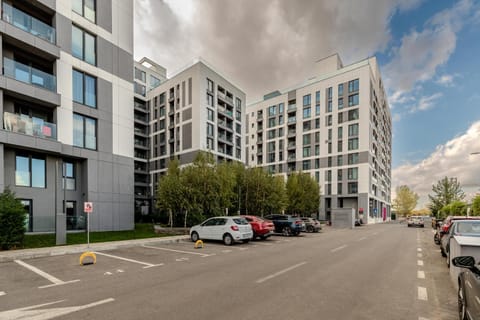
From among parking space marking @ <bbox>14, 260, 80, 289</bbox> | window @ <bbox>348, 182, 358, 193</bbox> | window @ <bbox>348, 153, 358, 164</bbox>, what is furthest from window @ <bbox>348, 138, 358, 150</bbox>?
parking space marking @ <bbox>14, 260, 80, 289</bbox>

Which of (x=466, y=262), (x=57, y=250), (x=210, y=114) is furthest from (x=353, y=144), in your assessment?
(x=466, y=262)

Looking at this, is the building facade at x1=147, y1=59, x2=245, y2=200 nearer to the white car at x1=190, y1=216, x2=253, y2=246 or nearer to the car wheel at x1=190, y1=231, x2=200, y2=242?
the car wheel at x1=190, y1=231, x2=200, y2=242

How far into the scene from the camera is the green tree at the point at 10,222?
12609 mm

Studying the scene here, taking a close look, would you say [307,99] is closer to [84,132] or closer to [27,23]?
[84,132]

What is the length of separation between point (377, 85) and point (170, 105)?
46613 millimetres

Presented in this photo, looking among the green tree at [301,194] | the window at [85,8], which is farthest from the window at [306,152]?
the window at [85,8]

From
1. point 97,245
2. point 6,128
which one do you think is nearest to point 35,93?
point 6,128

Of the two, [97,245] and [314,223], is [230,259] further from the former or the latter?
[314,223]

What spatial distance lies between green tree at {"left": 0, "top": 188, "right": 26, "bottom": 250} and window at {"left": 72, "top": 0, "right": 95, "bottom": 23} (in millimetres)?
16247

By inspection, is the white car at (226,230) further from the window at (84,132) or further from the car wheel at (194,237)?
the window at (84,132)

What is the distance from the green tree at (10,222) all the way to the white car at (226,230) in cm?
894

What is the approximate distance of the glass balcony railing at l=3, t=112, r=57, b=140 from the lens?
1723 centimetres

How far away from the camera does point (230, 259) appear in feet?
35.1

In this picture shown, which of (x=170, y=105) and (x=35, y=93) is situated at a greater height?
(x=170, y=105)
